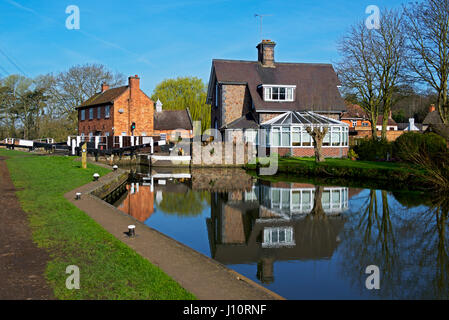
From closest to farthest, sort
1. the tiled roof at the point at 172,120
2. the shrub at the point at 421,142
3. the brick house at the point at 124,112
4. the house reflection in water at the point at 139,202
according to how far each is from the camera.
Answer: the house reflection in water at the point at 139,202 < the shrub at the point at 421,142 < the brick house at the point at 124,112 < the tiled roof at the point at 172,120

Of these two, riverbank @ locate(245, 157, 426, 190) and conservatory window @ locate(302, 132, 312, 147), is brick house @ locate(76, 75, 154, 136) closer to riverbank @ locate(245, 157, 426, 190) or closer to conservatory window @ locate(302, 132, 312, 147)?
conservatory window @ locate(302, 132, 312, 147)

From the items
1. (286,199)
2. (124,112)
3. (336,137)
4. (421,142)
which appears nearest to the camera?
(286,199)

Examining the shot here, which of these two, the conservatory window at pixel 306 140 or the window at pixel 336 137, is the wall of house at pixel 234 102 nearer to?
the conservatory window at pixel 306 140

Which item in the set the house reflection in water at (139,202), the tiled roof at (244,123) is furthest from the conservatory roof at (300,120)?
the house reflection in water at (139,202)

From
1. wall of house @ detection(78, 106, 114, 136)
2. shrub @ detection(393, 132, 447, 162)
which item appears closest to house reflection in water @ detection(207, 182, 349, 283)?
shrub @ detection(393, 132, 447, 162)

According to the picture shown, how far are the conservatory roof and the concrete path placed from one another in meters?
24.4

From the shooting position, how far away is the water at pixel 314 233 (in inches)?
287

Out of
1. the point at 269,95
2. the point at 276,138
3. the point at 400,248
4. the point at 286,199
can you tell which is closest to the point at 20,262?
the point at 400,248

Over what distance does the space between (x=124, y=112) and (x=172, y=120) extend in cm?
1074

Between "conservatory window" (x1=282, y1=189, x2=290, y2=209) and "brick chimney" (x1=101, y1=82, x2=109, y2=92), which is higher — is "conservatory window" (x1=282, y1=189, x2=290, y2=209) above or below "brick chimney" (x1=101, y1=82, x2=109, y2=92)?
below

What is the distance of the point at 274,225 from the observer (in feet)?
39.1

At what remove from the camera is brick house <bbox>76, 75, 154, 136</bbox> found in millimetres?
42375

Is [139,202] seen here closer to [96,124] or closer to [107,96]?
[107,96]

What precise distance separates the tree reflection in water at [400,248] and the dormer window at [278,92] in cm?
2162
